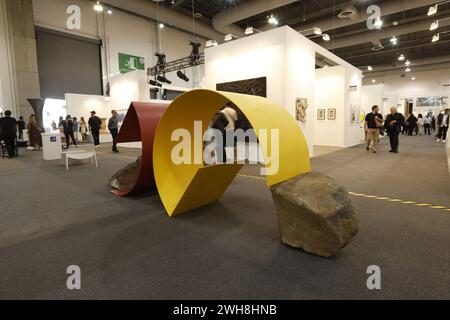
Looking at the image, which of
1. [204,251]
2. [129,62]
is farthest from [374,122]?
[129,62]

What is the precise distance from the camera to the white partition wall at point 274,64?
734 cm

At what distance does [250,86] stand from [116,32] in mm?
12195

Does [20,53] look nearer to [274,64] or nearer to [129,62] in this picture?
[129,62]

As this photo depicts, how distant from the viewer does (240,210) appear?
3531 millimetres

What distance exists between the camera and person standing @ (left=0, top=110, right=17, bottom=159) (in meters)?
8.23

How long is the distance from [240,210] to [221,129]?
2175 millimetres

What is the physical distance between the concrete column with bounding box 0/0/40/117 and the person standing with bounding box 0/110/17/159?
498cm

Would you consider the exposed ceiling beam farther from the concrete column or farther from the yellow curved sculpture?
the concrete column

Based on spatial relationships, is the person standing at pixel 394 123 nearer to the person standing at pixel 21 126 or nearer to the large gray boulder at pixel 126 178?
Answer: the large gray boulder at pixel 126 178

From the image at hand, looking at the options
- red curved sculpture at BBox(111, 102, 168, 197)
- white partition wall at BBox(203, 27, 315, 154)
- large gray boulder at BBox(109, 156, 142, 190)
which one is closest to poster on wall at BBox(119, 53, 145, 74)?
white partition wall at BBox(203, 27, 315, 154)

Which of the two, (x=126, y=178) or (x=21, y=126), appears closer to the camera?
(x=126, y=178)

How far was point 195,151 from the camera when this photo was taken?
3.95 meters
